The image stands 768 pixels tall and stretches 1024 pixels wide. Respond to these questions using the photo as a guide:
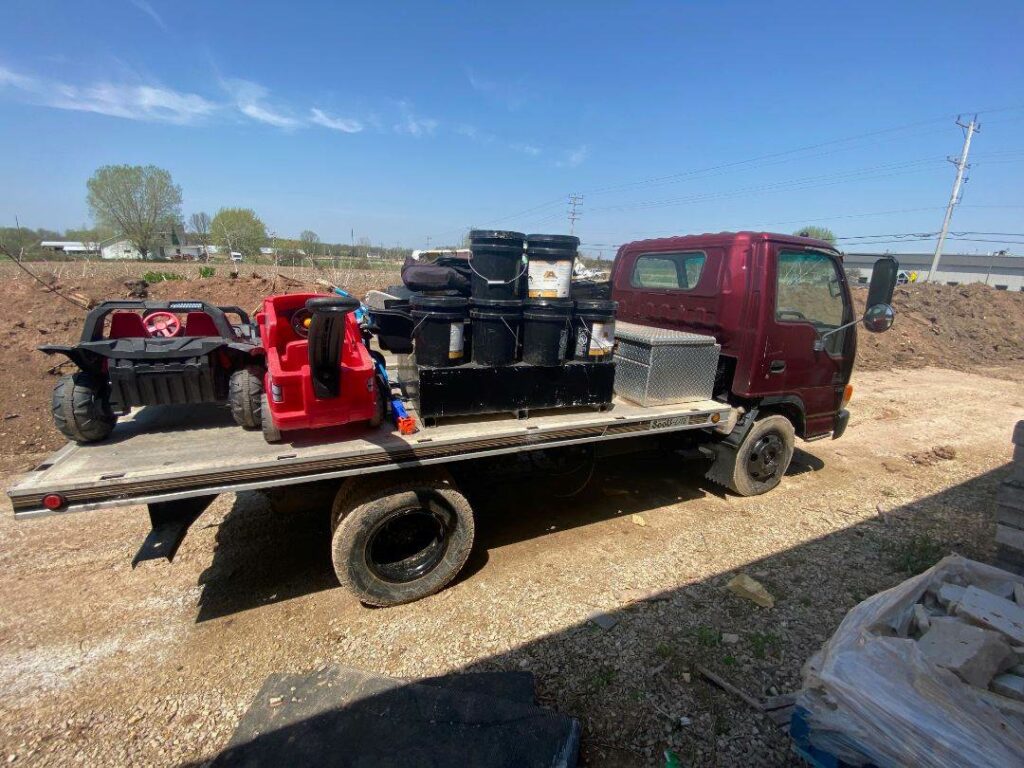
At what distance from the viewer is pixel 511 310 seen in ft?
9.90

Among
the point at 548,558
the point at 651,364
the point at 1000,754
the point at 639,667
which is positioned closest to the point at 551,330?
the point at 651,364

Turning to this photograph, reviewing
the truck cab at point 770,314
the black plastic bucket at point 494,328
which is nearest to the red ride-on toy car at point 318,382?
the black plastic bucket at point 494,328

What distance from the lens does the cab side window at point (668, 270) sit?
4.36 m

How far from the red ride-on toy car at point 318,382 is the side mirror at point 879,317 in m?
3.67

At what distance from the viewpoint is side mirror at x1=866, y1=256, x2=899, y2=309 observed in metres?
3.74

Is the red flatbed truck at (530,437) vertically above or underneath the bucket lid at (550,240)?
underneath

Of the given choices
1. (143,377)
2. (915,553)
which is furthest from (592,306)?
(915,553)

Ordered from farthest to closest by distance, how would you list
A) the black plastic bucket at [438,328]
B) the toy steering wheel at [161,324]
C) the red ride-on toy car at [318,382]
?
the toy steering wheel at [161,324] < the black plastic bucket at [438,328] < the red ride-on toy car at [318,382]

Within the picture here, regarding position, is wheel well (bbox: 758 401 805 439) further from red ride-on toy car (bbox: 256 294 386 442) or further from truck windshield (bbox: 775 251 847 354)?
red ride-on toy car (bbox: 256 294 386 442)

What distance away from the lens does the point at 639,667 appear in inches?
103

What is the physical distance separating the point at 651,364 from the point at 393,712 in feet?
8.88

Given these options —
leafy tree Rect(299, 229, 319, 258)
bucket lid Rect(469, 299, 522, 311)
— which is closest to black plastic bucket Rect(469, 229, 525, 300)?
bucket lid Rect(469, 299, 522, 311)

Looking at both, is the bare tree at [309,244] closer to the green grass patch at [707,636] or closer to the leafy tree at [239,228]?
the leafy tree at [239,228]

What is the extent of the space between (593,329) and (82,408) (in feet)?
9.88
